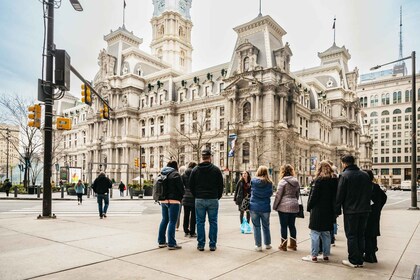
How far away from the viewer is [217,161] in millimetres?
62562

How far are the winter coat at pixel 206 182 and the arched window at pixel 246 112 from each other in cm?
5132

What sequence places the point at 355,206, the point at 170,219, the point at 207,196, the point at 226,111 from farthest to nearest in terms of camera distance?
the point at 226,111 < the point at 170,219 < the point at 207,196 < the point at 355,206

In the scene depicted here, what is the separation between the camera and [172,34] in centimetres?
10356

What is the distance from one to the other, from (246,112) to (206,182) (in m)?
52.4

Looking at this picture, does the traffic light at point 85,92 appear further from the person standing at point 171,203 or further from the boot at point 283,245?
the boot at point 283,245

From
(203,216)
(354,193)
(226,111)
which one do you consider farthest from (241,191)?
(226,111)

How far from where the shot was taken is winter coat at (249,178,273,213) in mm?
7855

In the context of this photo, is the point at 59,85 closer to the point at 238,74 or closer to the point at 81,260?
the point at 81,260

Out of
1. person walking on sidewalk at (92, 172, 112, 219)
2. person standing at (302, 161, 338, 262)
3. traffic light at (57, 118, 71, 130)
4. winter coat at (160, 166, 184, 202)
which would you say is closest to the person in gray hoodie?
person standing at (302, 161, 338, 262)

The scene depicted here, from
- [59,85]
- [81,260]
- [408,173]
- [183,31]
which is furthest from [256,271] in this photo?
[408,173]

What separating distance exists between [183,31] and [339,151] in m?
61.4

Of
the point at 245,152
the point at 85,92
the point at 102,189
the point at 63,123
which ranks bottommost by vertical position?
the point at 102,189

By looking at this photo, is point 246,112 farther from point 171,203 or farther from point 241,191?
point 171,203

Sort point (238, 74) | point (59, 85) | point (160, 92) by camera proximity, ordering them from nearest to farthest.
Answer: point (59, 85) → point (238, 74) → point (160, 92)
